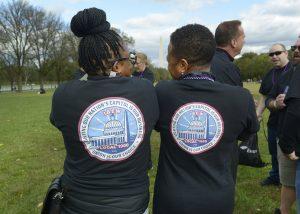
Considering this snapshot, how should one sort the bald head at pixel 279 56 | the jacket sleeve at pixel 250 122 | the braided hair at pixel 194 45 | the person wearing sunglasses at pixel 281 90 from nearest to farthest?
the braided hair at pixel 194 45 → the jacket sleeve at pixel 250 122 → the person wearing sunglasses at pixel 281 90 → the bald head at pixel 279 56

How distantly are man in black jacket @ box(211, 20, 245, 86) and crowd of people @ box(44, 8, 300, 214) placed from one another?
1171mm

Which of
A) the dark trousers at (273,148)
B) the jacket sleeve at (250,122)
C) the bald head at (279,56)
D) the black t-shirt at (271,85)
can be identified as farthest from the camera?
the dark trousers at (273,148)

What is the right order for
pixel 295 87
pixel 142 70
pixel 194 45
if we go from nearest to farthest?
pixel 194 45
pixel 295 87
pixel 142 70

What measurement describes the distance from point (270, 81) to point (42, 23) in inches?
2356

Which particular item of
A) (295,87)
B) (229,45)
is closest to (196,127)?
(295,87)

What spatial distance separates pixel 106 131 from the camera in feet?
8.30

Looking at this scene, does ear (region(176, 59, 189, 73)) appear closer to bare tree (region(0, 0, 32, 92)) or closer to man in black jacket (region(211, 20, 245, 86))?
man in black jacket (region(211, 20, 245, 86))

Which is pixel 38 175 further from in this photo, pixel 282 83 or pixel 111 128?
pixel 111 128

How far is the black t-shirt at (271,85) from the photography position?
21.3 ft

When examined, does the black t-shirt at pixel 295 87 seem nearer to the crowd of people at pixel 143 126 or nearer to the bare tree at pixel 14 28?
the crowd of people at pixel 143 126

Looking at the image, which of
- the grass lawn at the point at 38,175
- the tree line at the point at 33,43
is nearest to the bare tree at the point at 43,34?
the tree line at the point at 33,43

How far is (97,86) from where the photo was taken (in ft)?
8.38

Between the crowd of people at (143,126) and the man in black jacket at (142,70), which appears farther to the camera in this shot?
the man in black jacket at (142,70)

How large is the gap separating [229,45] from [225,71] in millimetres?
372
